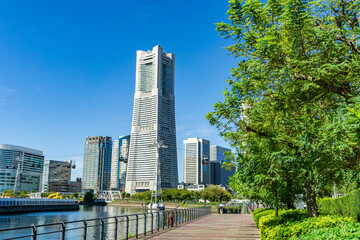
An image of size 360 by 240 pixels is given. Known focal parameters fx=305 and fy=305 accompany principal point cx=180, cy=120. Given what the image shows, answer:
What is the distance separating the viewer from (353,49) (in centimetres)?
808

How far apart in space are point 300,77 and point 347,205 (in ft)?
62.4

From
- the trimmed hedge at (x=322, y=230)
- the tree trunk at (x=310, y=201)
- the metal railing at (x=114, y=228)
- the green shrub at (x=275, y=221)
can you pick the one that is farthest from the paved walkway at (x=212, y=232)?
the trimmed hedge at (x=322, y=230)

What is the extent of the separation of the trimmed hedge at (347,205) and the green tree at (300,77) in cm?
1137

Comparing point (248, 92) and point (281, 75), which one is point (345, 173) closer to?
point (281, 75)

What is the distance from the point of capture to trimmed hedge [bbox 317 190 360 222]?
21266 millimetres

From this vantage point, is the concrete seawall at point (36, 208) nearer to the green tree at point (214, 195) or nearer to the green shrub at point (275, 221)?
the green tree at point (214, 195)

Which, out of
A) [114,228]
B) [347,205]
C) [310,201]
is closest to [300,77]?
[310,201]

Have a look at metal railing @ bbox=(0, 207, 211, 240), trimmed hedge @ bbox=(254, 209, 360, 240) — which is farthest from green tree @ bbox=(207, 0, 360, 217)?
metal railing @ bbox=(0, 207, 211, 240)

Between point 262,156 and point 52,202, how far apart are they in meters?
110

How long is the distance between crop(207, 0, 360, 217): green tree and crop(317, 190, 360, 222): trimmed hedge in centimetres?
1137

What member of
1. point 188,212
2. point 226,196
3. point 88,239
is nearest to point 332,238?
point 188,212

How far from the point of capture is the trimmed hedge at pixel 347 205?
2127 centimetres

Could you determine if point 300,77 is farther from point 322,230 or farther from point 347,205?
point 347,205

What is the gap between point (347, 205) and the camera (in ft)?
76.1
